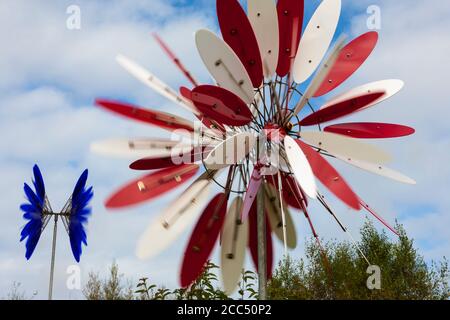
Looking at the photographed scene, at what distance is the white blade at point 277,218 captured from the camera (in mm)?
5910

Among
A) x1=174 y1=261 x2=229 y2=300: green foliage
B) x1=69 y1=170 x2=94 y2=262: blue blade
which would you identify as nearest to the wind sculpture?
x1=69 y1=170 x2=94 y2=262: blue blade

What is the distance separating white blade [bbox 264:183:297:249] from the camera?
591 centimetres

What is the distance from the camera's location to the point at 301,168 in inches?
187

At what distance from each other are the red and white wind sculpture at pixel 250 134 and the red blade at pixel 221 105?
0.4 inches

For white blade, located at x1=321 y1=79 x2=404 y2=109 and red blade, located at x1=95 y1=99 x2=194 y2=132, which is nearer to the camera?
red blade, located at x1=95 y1=99 x2=194 y2=132

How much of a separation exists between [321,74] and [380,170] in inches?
46.2

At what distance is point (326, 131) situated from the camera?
5.71 metres

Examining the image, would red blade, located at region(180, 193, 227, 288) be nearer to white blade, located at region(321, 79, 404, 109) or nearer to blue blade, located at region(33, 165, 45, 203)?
white blade, located at region(321, 79, 404, 109)

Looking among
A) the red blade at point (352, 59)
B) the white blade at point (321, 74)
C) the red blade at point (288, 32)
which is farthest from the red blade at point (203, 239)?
the red blade at point (352, 59)

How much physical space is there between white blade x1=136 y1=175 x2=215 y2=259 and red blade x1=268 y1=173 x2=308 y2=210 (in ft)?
2.46

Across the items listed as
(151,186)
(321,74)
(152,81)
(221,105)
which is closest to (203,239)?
(151,186)

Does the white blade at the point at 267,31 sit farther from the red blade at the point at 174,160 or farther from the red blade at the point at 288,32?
the red blade at the point at 174,160

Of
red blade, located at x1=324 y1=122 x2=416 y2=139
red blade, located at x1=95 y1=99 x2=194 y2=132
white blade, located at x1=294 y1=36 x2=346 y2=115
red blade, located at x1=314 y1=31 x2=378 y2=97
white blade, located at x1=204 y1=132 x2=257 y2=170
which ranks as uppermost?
red blade, located at x1=314 y1=31 x2=378 y2=97
